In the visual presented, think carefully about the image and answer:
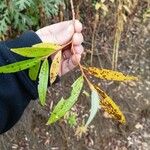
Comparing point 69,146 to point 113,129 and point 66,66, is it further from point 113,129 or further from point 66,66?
point 66,66

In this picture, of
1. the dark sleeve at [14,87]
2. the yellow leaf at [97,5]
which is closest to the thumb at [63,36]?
the dark sleeve at [14,87]

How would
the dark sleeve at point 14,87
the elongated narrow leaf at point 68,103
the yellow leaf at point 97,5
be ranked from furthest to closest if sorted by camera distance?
the yellow leaf at point 97,5 → the dark sleeve at point 14,87 → the elongated narrow leaf at point 68,103

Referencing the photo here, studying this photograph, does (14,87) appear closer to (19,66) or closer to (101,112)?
(19,66)

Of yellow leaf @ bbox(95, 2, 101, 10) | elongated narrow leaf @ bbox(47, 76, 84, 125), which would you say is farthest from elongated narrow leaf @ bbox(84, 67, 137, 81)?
yellow leaf @ bbox(95, 2, 101, 10)

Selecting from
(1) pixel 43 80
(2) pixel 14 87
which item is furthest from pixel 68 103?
(2) pixel 14 87

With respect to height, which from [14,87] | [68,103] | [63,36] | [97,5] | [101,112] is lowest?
[101,112]

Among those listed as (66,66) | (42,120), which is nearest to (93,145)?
(42,120)

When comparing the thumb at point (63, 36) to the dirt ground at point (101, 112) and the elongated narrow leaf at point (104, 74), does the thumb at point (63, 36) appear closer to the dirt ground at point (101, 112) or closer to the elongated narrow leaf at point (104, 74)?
the elongated narrow leaf at point (104, 74)
